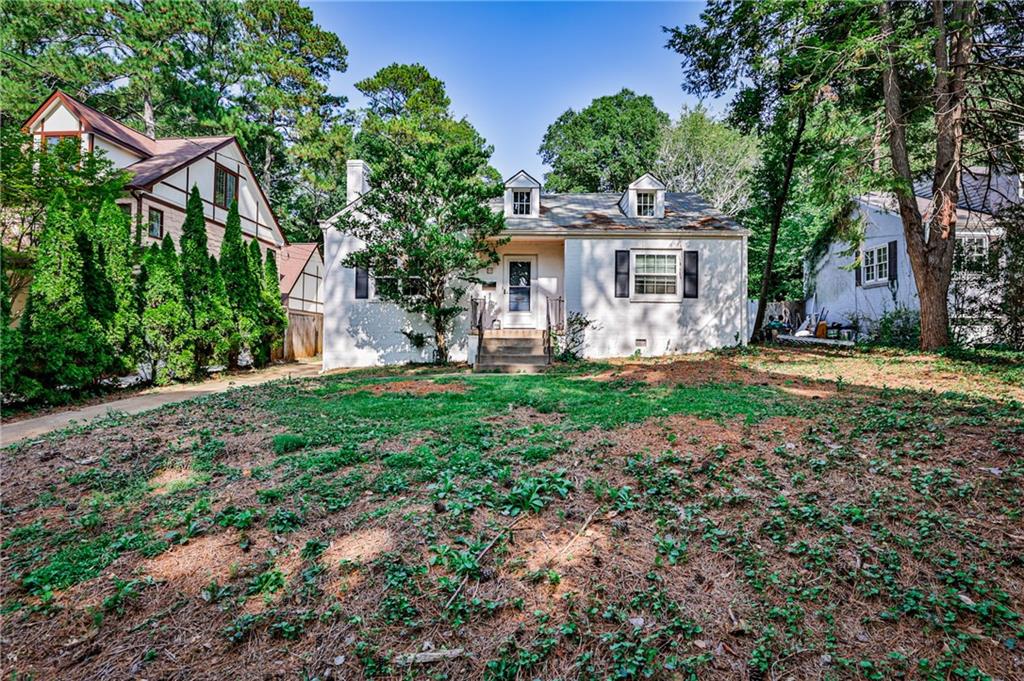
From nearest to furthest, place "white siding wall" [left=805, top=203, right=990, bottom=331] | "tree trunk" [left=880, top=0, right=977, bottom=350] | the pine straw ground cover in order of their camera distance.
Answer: the pine straw ground cover
"tree trunk" [left=880, top=0, right=977, bottom=350]
"white siding wall" [left=805, top=203, right=990, bottom=331]

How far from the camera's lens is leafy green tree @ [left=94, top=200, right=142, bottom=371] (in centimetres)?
868

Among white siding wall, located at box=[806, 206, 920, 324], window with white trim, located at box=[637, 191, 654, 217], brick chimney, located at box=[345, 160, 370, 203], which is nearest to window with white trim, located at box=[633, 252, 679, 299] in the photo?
window with white trim, located at box=[637, 191, 654, 217]

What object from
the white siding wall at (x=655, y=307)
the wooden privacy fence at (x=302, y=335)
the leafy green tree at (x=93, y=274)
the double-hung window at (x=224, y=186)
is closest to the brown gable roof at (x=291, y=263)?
the wooden privacy fence at (x=302, y=335)

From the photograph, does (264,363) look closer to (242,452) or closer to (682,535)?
(242,452)

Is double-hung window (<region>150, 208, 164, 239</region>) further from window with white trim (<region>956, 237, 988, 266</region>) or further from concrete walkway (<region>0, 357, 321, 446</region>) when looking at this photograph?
window with white trim (<region>956, 237, 988, 266</region>)

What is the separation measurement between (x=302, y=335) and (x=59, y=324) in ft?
34.9

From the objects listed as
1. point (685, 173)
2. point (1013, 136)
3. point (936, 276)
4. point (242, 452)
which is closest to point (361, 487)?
point (242, 452)

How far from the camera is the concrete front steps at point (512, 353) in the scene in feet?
34.0

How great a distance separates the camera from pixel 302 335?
1828 centimetres

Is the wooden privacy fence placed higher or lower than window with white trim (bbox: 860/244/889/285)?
lower

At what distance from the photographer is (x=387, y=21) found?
9.98 meters

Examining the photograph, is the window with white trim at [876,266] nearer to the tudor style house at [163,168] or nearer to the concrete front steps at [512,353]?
the concrete front steps at [512,353]

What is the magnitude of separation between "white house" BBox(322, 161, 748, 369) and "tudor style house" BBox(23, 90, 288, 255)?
4968 mm

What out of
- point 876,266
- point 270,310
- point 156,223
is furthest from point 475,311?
point 876,266
